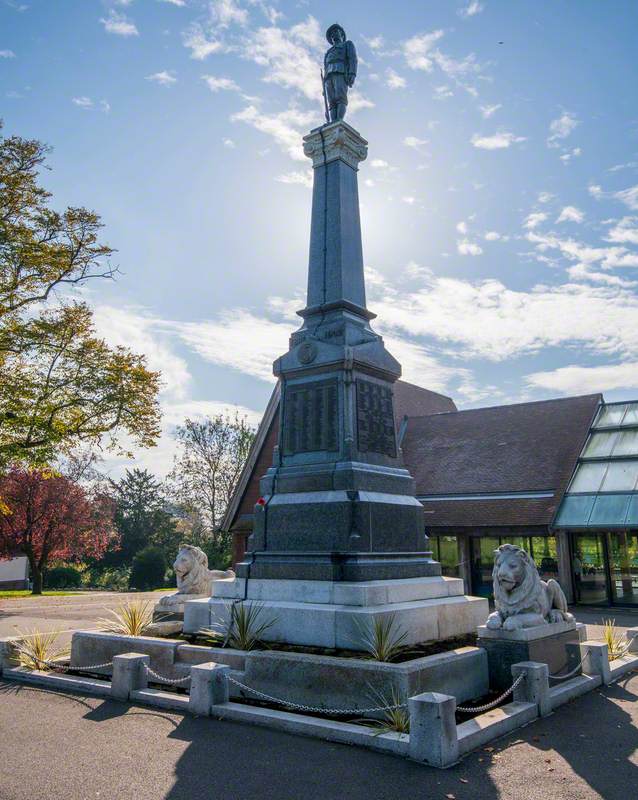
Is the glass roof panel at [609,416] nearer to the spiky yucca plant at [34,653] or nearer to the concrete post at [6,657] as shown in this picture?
the spiky yucca plant at [34,653]

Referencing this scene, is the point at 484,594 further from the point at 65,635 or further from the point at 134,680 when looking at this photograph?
the point at 134,680

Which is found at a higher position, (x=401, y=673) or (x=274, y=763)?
(x=401, y=673)

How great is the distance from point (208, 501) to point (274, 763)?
39.6 meters

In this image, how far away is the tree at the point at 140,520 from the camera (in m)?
49.3

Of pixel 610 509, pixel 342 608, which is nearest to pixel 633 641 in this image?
pixel 342 608

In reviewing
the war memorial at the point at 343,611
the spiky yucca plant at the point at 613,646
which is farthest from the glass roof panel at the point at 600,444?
the spiky yucca plant at the point at 613,646

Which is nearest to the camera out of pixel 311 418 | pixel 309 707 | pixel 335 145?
pixel 309 707

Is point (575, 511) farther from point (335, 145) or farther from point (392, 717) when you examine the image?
point (392, 717)

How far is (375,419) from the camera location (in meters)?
9.62

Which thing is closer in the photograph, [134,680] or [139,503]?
[134,680]

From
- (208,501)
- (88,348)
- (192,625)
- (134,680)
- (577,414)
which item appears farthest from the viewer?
(208,501)

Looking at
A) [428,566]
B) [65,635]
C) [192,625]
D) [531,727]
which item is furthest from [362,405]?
[65,635]

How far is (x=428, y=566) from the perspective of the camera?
9.36m

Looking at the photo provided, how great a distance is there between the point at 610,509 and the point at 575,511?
43.9 inches
